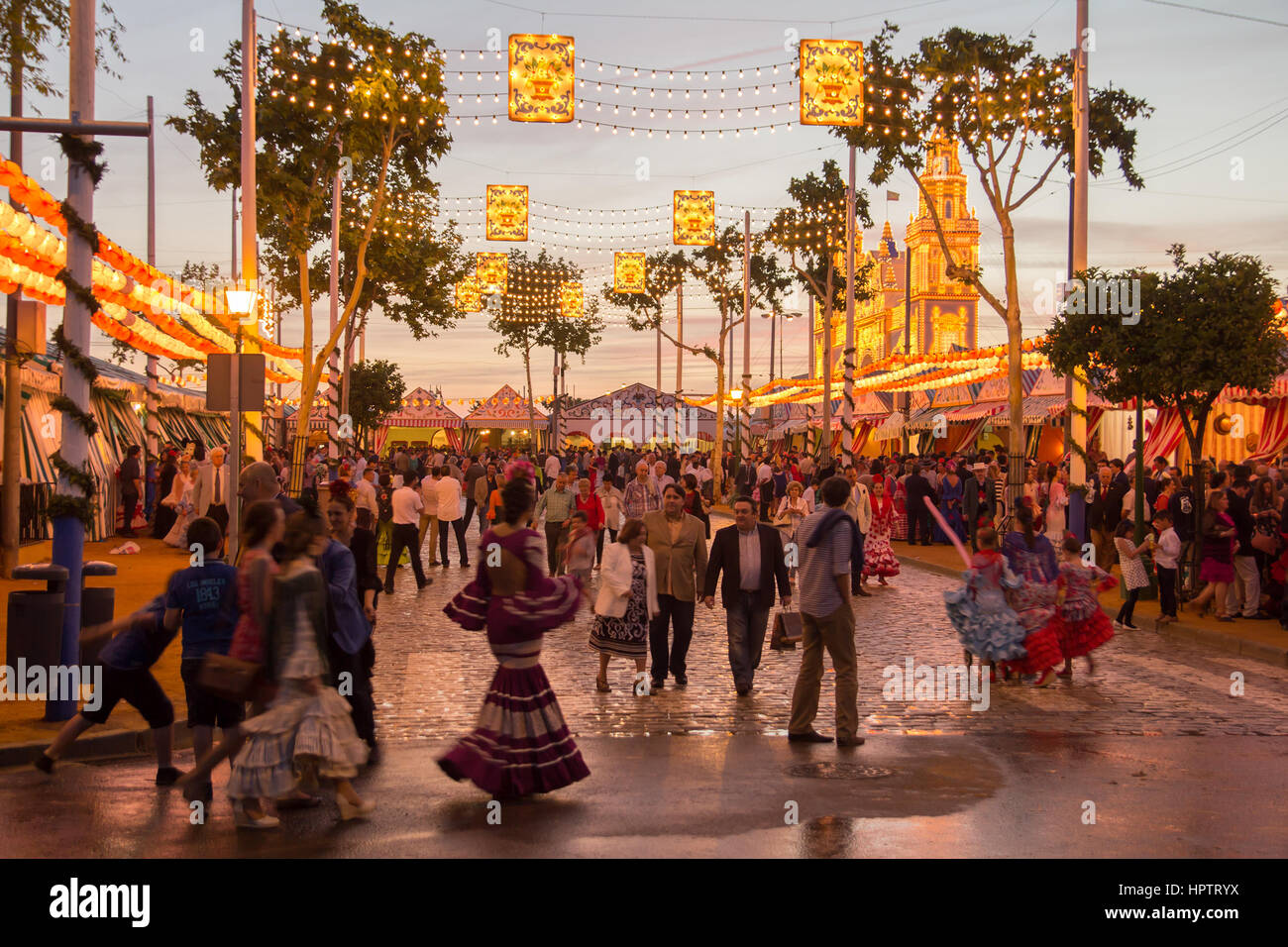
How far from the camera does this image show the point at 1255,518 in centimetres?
1591

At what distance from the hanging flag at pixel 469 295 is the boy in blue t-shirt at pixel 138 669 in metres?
34.5

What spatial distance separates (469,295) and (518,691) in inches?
1413

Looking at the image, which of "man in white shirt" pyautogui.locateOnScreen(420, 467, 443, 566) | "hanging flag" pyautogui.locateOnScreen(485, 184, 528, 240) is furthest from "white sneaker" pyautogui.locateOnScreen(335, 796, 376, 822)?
"hanging flag" pyautogui.locateOnScreen(485, 184, 528, 240)

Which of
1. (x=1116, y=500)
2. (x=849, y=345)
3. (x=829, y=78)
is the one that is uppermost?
(x=829, y=78)

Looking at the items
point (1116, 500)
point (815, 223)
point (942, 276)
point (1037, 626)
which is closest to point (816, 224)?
point (815, 223)

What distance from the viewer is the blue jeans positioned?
10656 mm

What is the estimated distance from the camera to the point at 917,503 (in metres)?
28.1

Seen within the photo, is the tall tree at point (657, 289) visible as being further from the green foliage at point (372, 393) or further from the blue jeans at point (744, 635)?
the blue jeans at point (744, 635)

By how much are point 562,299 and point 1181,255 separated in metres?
31.1

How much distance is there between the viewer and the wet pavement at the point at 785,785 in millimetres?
6383

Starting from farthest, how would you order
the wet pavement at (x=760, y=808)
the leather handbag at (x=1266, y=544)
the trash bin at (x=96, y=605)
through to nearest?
the leather handbag at (x=1266, y=544), the trash bin at (x=96, y=605), the wet pavement at (x=760, y=808)

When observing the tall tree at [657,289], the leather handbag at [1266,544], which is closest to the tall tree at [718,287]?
the tall tree at [657,289]

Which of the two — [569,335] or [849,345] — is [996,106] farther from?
[569,335]

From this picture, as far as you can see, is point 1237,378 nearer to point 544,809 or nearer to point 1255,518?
point 1255,518
